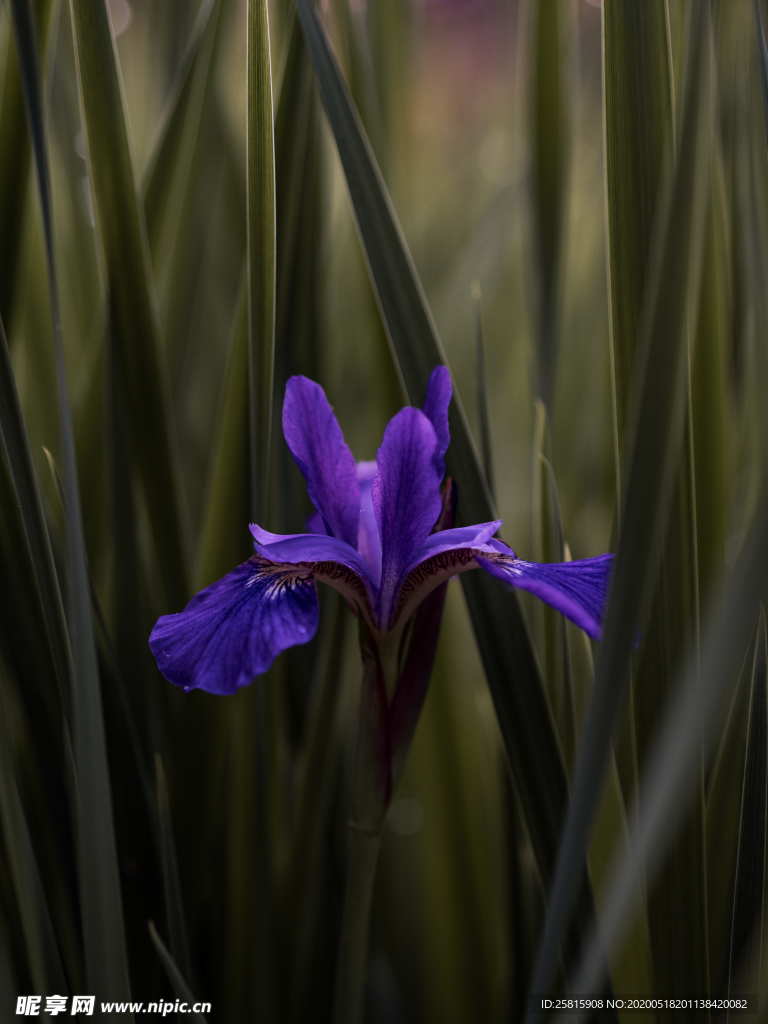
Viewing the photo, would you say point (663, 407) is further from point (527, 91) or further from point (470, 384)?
point (470, 384)

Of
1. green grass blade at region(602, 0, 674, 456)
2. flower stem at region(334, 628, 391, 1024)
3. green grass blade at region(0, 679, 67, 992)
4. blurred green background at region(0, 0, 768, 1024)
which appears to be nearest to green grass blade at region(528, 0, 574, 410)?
blurred green background at region(0, 0, 768, 1024)

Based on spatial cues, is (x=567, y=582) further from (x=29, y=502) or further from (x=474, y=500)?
(x=29, y=502)

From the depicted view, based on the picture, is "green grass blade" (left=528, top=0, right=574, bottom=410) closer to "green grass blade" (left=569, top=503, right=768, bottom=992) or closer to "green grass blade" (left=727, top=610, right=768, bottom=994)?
"green grass blade" (left=727, top=610, right=768, bottom=994)

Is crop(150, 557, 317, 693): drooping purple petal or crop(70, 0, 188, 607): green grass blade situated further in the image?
crop(70, 0, 188, 607): green grass blade

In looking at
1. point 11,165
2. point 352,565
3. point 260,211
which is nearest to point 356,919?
point 352,565

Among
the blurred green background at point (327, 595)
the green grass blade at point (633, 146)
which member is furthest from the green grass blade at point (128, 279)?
the green grass blade at point (633, 146)

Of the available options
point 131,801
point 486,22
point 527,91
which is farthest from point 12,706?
point 486,22

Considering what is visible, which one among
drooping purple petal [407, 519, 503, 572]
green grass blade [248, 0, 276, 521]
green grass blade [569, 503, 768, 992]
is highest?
green grass blade [248, 0, 276, 521]
